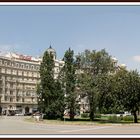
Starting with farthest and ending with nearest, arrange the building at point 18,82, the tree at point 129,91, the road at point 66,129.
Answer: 1. the building at point 18,82
2. the tree at point 129,91
3. the road at point 66,129

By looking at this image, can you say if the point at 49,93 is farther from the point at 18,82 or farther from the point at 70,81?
the point at 18,82

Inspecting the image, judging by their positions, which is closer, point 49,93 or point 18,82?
point 49,93

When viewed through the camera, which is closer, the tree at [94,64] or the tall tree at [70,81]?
the tall tree at [70,81]

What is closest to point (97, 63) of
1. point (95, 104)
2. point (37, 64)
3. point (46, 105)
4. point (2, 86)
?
point (95, 104)

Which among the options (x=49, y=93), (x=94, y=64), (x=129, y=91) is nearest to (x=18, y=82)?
(x=49, y=93)

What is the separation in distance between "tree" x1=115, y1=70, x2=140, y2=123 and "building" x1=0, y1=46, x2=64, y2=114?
67.4 metres

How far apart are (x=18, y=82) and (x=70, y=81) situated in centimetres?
6951

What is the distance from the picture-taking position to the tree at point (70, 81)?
72575 millimetres

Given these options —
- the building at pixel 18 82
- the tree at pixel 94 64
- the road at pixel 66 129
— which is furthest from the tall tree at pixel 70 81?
the building at pixel 18 82

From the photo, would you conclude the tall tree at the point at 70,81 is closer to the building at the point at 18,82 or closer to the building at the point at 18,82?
the building at the point at 18,82

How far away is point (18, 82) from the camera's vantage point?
14088 cm

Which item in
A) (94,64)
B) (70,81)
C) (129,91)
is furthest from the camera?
(94,64)

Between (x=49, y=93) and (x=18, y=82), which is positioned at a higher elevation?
(x=18, y=82)

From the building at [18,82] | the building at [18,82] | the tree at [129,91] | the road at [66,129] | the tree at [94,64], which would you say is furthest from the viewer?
the building at [18,82]
